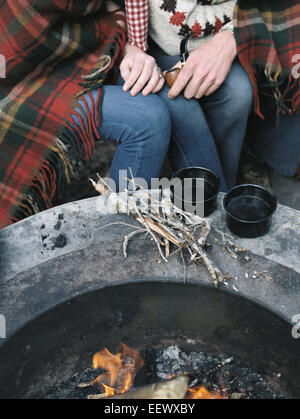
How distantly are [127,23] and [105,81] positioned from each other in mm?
245

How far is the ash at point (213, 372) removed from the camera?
4.04 ft

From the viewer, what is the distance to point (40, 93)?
4.97 feet

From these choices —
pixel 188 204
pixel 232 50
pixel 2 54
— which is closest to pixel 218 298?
pixel 188 204

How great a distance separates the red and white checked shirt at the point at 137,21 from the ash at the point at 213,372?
3.90 feet

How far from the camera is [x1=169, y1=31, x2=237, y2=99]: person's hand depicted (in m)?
1.57

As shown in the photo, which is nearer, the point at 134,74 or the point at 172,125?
the point at 134,74

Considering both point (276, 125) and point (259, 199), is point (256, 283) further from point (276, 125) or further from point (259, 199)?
point (276, 125)

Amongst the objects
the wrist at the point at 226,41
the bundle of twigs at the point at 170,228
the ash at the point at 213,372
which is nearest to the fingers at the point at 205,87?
the wrist at the point at 226,41

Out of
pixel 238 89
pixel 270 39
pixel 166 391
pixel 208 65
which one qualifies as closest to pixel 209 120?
pixel 238 89

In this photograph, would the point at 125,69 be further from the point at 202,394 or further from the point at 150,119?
the point at 202,394

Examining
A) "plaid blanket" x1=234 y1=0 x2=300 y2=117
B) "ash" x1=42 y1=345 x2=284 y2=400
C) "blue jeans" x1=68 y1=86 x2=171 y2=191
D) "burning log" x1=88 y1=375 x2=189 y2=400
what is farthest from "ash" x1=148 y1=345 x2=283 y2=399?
"plaid blanket" x1=234 y1=0 x2=300 y2=117

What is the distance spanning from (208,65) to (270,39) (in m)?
0.27

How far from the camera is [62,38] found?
1493 mm

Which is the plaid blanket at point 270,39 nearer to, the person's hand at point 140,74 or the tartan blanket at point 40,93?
the person's hand at point 140,74
